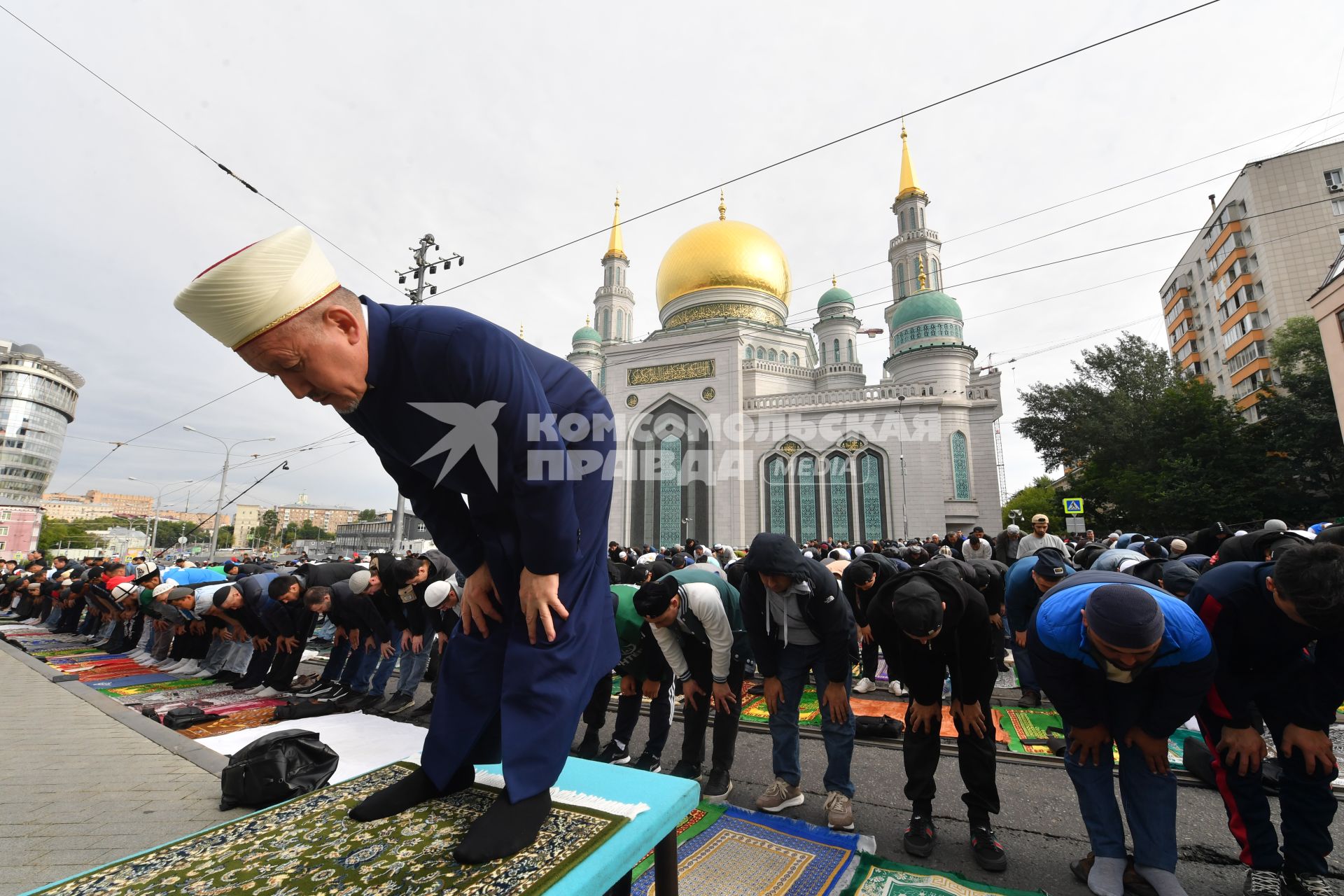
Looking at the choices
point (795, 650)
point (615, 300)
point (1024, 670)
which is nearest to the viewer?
point (795, 650)

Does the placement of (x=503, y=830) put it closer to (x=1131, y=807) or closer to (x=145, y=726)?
(x=1131, y=807)

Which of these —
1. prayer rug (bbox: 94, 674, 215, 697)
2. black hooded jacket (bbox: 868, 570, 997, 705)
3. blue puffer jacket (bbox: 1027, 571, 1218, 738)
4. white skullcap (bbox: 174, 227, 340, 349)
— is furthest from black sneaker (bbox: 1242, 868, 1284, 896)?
prayer rug (bbox: 94, 674, 215, 697)

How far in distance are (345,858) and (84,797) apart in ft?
8.86

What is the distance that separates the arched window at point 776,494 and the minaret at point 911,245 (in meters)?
9.26

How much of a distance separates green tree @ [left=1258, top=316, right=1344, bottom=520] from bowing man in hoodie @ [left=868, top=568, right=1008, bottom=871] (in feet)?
66.0

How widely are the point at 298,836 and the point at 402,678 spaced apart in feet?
13.8

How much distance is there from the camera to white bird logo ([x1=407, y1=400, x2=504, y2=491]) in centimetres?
134

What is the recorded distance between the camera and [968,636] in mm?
2695

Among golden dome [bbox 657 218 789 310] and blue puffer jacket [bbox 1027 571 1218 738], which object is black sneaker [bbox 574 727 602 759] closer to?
blue puffer jacket [bbox 1027 571 1218 738]

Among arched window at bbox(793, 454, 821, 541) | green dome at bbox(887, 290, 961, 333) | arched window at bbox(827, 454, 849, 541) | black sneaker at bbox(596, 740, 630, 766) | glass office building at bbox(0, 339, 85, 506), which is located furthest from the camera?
glass office building at bbox(0, 339, 85, 506)

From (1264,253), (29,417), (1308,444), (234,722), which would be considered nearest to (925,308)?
(1308,444)

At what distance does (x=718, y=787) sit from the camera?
10.3 feet

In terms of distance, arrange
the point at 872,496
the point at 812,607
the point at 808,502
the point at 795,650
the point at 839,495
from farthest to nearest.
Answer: the point at 808,502
the point at 839,495
the point at 872,496
the point at 795,650
the point at 812,607

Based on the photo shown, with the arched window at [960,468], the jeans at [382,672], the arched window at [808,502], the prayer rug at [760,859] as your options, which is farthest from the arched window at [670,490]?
the prayer rug at [760,859]
